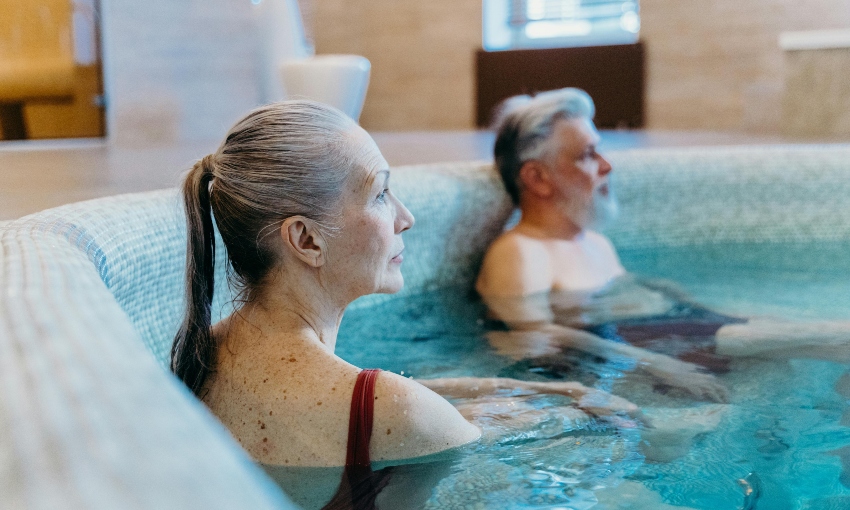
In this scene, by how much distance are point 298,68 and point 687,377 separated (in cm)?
355

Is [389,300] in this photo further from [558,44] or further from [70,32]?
[558,44]

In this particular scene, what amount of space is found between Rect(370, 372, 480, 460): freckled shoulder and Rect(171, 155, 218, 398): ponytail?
27 cm

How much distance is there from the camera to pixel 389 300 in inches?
107

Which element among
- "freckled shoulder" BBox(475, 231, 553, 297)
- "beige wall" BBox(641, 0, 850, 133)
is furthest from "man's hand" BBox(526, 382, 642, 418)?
"beige wall" BBox(641, 0, 850, 133)

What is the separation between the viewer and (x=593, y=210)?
9.61ft

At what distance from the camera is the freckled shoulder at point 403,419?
3.84 feet

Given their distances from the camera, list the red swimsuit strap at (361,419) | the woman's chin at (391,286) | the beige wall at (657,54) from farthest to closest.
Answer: the beige wall at (657,54), the woman's chin at (391,286), the red swimsuit strap at (361,419)

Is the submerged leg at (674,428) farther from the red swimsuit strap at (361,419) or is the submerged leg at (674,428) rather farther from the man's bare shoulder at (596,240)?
the man's bare shoulder at (596,240)

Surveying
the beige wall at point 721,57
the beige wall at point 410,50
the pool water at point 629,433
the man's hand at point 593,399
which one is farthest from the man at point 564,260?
the beige wall at point 410,50

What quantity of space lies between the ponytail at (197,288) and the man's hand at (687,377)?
39.1 inches

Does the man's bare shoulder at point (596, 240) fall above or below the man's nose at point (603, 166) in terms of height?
below

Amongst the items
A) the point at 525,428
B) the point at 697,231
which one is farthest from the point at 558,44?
the point at 525,428

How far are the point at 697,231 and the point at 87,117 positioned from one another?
168 inches

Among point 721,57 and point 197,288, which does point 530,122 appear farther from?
point 721,57
